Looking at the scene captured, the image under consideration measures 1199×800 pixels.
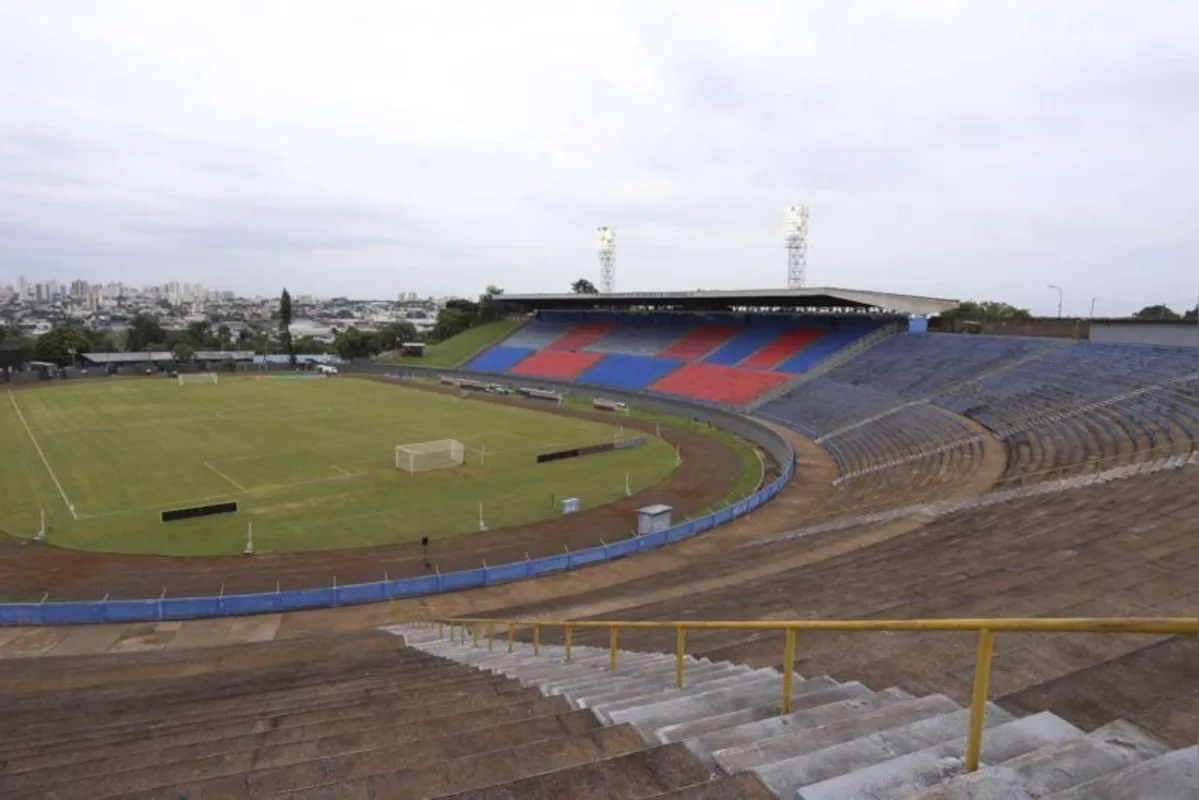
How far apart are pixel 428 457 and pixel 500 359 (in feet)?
186

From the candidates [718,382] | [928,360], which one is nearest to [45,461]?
[718,382]

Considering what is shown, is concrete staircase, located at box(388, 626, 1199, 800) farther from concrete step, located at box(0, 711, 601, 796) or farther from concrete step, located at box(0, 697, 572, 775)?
concrete step, located at box(0, 697, 572, 775)

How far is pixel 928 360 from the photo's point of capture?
5841 centimetres

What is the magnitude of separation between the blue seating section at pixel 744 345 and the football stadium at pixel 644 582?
2814 mm

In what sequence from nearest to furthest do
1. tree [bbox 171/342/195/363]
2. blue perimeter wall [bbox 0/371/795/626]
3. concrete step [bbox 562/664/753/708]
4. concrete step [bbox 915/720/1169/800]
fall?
concrete step [bbox 915/720/1169/800]
concrete step [bbox 562/664/753/708]
blue perimeter wall [bbox 0/371/795/626]
tree [bbox 171/342/195/363]

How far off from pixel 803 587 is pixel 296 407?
6208 centimetres

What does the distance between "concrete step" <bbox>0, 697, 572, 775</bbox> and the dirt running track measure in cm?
1884

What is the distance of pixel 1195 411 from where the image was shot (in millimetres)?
30516

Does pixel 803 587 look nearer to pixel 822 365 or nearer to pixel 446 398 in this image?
pixel 822 365

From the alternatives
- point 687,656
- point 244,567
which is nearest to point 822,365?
point 244,567

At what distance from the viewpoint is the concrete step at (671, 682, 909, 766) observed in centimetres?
535

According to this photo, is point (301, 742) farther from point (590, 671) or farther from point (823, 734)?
point (823, 734)

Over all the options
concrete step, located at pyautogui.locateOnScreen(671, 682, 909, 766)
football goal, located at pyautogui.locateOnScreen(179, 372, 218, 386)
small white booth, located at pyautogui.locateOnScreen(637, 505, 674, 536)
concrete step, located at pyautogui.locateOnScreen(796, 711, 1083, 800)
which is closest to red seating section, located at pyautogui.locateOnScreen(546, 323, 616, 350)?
football goal, located at pyautogui.locateOnScreen(179, 372, 218, 386)

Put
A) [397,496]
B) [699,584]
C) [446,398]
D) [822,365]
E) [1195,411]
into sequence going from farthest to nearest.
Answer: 1. [446,398]
2. [822,365]
3. [397,496]
4. [1195,411]
5. [699,584]
